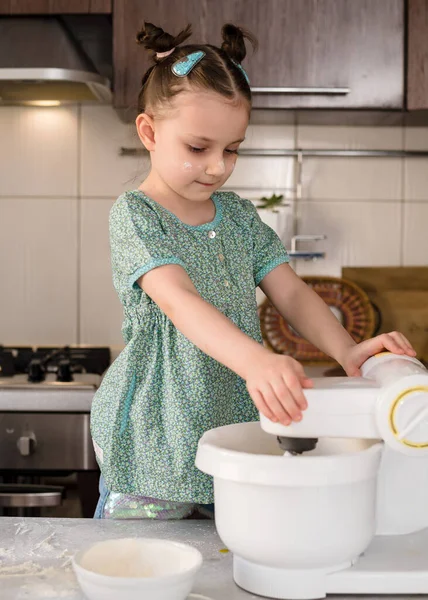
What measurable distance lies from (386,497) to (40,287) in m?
1.60

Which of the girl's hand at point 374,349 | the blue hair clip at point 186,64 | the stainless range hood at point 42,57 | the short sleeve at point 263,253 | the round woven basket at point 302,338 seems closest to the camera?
the girl's hand at point 374,349

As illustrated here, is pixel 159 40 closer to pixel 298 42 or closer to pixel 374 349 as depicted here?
pixel 374 349

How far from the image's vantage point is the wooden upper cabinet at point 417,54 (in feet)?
6.64

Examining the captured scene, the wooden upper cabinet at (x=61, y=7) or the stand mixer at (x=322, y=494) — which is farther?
the wooden upper cabinet at (x=61, y=7)

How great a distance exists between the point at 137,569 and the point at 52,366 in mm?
1324

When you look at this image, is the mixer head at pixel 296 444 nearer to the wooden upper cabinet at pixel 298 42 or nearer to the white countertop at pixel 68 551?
the white countertop at pixel 68 551

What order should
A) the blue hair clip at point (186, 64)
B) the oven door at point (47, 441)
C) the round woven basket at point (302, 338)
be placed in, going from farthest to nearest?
the round woven basket at point (302, 338), the oven door at point (47, 441), the blue hair clip at point (186, 64)

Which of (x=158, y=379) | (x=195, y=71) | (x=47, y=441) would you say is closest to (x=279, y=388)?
(x=158, y=379)

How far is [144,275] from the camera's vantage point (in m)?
1.05

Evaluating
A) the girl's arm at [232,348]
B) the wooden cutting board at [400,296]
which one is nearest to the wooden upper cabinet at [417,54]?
the wooden cutting board at [400,296]

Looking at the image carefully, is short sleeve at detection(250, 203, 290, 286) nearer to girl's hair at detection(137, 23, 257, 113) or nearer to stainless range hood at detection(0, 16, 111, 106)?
girl's hair at detection(137, 23, 257, 113)

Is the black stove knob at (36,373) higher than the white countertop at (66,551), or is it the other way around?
the black stove knob at (36,373)

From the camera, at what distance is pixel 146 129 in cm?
116

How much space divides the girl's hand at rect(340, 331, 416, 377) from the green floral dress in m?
0.17
